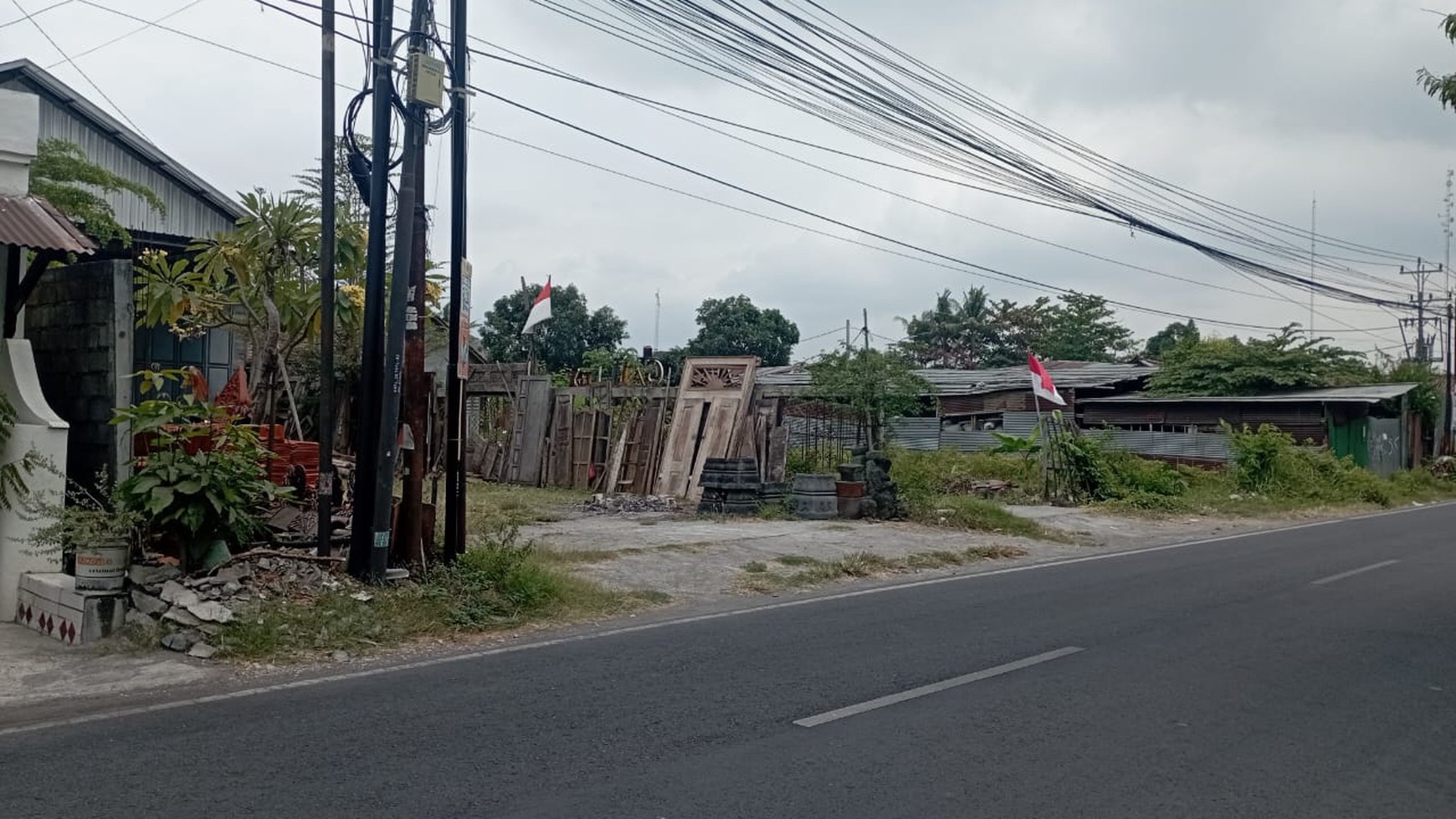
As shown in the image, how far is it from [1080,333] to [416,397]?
48514 mm

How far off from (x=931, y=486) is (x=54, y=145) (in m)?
15.9

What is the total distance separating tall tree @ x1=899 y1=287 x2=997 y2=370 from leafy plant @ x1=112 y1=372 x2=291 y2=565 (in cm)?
4511

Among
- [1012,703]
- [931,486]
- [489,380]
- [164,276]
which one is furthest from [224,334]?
[1012,703]

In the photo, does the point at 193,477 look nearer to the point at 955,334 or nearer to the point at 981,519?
the point at 981,519

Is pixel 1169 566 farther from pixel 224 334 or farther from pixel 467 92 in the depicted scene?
pixel 224 334

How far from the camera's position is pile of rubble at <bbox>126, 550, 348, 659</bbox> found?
7.93m

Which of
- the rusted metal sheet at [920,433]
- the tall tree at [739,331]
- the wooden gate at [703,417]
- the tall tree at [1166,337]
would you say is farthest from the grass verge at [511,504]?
the tall tree at [1166,337]

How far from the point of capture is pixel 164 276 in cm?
1491

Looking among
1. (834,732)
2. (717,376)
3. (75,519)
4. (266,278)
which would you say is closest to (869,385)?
(717,376)

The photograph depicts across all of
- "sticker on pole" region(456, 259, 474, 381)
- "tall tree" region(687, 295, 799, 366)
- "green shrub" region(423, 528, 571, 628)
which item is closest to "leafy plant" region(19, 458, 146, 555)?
"green shrub" region(423, 528, 571, 628)

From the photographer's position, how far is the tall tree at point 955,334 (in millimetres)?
53094

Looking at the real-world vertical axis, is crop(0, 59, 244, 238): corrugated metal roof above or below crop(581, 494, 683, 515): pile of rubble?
above

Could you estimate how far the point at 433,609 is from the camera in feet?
29.6

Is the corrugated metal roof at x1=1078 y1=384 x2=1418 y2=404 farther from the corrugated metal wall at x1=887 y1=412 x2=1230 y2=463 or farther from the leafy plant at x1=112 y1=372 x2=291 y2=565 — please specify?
the leafy plant at x1=112 y1=372 x2=291 y2=565
